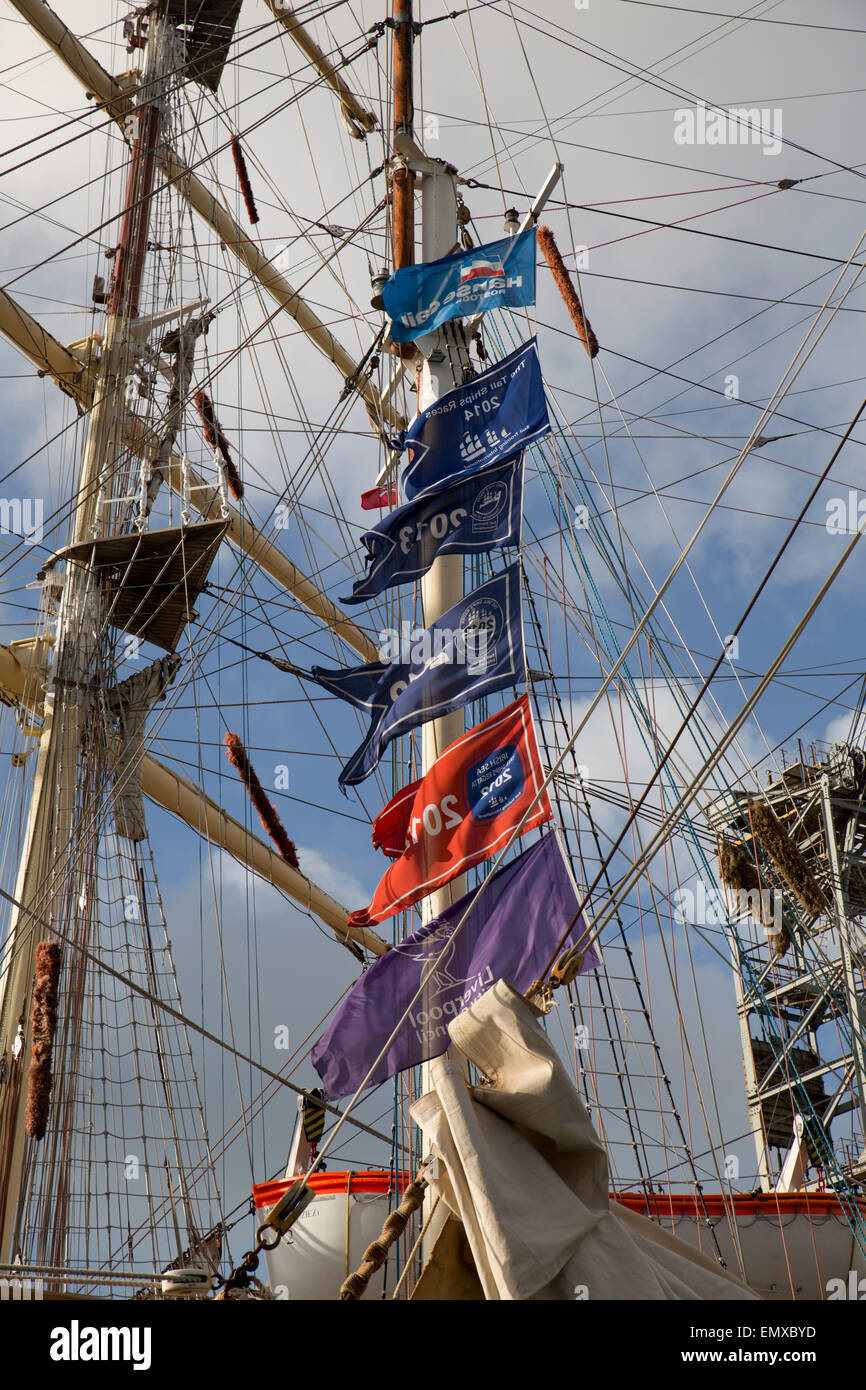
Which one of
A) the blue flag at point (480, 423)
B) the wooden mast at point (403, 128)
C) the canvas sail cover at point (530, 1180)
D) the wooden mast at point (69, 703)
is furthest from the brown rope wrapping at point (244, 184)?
the canvas sail cover at point (530, 1180)

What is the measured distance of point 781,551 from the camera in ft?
21.2

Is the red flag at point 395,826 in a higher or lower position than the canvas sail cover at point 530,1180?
higher

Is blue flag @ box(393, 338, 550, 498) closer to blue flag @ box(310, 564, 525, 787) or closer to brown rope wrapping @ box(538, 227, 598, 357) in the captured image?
blue flag @ box(310, 564, 525, 787)

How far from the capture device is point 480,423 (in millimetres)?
10914

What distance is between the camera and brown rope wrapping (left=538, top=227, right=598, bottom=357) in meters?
13.0

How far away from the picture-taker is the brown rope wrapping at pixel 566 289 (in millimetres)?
12953

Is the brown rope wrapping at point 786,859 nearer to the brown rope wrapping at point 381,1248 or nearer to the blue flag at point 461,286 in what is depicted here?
the blue flag at point 461,286

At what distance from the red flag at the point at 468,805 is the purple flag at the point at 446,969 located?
0.31 m

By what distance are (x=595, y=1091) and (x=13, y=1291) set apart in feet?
15.2

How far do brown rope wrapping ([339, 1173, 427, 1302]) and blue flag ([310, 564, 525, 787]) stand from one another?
3.95 meters

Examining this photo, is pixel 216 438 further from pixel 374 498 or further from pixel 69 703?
Answer: pixel 374 498

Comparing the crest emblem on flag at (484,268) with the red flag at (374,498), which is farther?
the red flag at (374,498)

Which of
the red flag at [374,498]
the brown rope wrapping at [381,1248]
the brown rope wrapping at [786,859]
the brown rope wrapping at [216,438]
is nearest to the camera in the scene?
the brown rope wrapping at [381,1248]
